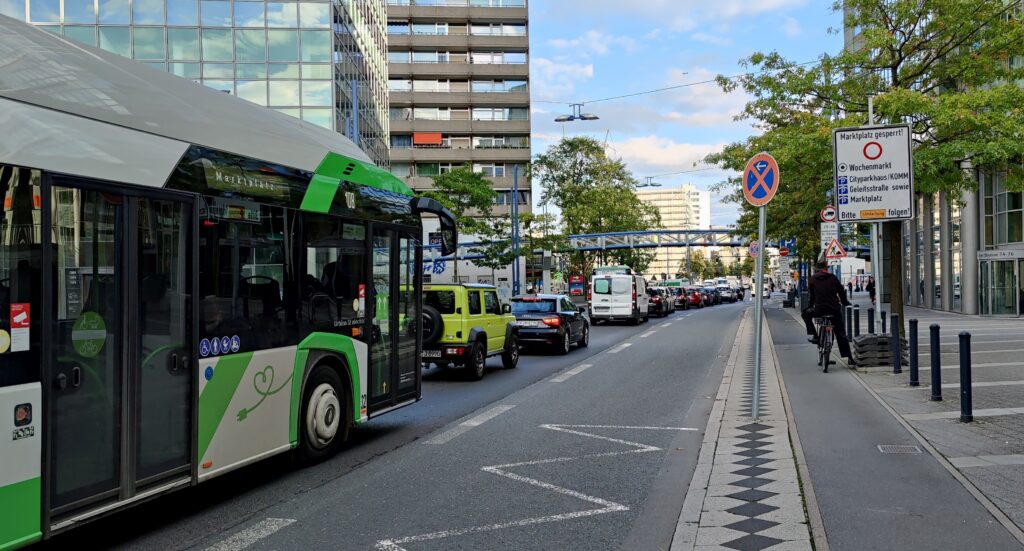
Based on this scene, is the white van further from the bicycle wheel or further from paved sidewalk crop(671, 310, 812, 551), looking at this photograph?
paved sidewalk crop(671, 310, 812, 551)

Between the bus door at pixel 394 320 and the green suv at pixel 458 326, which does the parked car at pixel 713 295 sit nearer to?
the green suv at pixel 458 326

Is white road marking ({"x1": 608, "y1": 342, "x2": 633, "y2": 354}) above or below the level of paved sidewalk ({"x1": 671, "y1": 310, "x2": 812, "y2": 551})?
below

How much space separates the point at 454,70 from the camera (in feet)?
267

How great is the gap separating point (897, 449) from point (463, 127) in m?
76.0

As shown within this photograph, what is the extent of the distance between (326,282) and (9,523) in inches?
145

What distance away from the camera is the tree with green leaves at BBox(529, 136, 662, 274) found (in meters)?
63.9

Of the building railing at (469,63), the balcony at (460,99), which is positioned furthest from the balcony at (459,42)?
the balcony at (460,99)

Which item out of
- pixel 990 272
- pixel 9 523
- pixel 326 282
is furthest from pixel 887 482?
pixel 990 272

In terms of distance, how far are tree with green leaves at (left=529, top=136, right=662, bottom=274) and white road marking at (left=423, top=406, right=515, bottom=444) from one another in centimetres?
5197

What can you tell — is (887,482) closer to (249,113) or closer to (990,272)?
(249,113)

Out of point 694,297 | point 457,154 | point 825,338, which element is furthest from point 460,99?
point 825,338

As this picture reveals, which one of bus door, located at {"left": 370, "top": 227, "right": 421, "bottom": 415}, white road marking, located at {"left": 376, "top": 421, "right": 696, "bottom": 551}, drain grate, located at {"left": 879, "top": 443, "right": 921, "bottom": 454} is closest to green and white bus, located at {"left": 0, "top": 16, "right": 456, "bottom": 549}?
bus door, located at {"left": 370, "top": 227, "right": 421, "bottom": 415}

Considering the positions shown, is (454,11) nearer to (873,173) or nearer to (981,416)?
(873,173)

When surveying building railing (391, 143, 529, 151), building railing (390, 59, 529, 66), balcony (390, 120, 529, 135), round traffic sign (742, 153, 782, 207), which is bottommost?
round traffic sign (742, 153, 782, 207)
